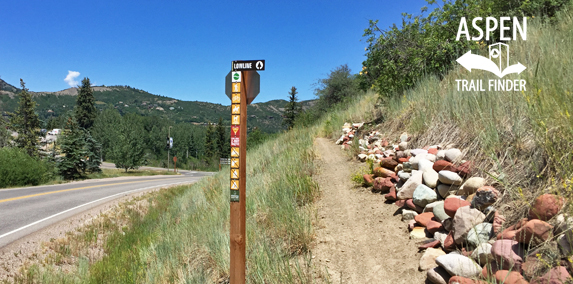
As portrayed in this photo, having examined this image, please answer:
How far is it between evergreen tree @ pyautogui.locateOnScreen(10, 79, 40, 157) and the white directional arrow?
166 ft

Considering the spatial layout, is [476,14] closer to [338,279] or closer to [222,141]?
[338,279]

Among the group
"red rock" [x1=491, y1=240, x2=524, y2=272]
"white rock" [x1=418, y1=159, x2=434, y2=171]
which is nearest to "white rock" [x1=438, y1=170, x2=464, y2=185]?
"white rock" [x1=418, y1=159, x2=434, y2=171]

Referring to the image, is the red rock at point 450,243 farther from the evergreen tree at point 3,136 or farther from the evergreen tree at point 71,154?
the evergreen tree at point 3,136

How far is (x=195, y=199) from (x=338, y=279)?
7761 mm

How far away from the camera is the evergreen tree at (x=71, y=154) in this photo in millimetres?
29297

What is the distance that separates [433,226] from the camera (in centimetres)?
368

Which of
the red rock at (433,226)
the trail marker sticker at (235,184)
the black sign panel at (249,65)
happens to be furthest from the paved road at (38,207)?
the red rock at (433,226)

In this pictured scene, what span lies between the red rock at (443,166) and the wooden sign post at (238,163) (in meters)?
2.90

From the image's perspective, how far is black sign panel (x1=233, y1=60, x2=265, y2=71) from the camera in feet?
11.2

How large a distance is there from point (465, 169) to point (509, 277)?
1954 mm

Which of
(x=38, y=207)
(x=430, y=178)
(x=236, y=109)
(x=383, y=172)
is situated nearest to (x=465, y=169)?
(x=430, y=178)

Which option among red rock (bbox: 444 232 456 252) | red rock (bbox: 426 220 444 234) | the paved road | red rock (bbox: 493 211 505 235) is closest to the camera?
red rock (bbox: 493 211 505 235)

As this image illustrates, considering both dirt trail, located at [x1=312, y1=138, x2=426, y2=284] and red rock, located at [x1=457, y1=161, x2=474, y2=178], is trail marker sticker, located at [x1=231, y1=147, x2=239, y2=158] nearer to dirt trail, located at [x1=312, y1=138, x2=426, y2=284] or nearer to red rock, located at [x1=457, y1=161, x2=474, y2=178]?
dirt trail, located at [x1=312, y1=138, x2=426, y2=284]

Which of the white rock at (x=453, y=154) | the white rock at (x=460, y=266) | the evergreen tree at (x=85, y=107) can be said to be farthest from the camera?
the evergreen tree at (x=85, y=107)
